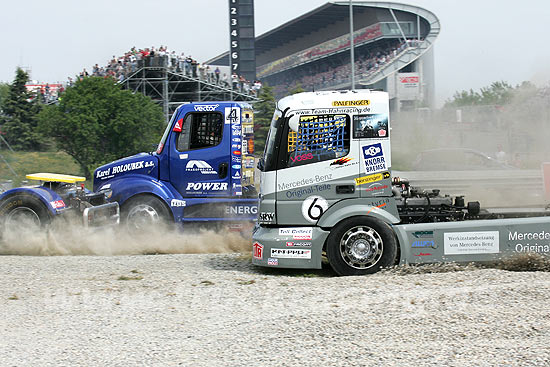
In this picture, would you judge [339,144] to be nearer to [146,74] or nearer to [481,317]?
[481,317]

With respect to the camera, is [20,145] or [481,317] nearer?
[481,317]

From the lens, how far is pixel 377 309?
6656mm

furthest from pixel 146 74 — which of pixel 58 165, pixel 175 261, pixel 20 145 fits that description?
pixel 175 261

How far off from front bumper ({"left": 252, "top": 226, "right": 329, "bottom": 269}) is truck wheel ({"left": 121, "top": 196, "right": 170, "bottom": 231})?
3649 mm

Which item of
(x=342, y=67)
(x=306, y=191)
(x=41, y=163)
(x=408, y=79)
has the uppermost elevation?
(x=342, y=67)

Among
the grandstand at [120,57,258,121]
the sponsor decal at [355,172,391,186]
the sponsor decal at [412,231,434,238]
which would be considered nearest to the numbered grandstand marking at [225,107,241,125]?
the sponsor decal at [355,172,391,186]

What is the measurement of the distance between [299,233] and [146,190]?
4.28 metres

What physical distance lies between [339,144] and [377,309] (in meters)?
2.62

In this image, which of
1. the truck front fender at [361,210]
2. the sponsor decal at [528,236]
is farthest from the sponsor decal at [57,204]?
the sponsor decal at [528,236]

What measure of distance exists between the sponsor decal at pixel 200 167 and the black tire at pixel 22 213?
2.68 meters

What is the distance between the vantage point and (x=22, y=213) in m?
11.5

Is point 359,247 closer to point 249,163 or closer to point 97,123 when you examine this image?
point 249,163

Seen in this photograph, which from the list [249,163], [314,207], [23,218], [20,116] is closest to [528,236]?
[314,207]

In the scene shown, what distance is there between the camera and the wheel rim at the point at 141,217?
39.0 ft
